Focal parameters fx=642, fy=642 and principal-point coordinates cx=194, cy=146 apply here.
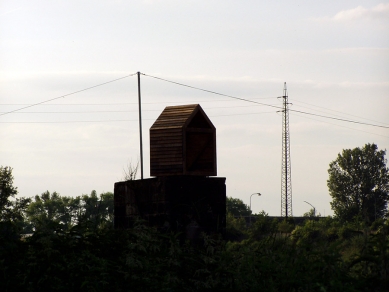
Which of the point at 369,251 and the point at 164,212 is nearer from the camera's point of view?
the point at 369,251

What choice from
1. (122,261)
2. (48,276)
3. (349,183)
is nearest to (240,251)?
(122,261)

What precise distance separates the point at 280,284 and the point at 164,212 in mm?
4973

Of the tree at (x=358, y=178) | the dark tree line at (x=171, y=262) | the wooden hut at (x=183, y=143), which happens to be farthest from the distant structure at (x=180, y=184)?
the tree at (x=358, y=178)

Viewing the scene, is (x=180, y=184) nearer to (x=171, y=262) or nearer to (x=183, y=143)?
(x=183, y=143)

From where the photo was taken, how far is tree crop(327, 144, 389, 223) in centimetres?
9881

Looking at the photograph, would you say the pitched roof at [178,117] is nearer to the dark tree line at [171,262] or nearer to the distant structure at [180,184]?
the distant structure at [180,184]

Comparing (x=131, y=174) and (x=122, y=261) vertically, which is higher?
(x=131, y=174)

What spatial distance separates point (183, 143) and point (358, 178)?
9006 centimetres

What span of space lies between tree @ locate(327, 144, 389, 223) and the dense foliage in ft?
304

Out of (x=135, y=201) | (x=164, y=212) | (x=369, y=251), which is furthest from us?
(x=135, y=201)

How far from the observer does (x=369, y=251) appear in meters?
6.70

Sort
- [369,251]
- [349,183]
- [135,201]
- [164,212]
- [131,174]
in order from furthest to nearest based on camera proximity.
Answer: [349,183] < [131,174] < [135,201] < [164,212] < [369,251]

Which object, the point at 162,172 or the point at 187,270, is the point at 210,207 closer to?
the point at 162,172

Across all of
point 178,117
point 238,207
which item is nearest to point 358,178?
point 238,207
